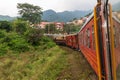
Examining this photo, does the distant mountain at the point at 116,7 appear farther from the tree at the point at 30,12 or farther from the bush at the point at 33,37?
the tree at the point at 30,12

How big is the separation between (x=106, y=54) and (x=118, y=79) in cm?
46

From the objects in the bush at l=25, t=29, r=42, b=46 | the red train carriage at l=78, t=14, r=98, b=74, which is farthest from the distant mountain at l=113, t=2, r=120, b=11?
the bush at l=25, t=29, r=42, b=46

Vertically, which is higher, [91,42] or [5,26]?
[5,26]

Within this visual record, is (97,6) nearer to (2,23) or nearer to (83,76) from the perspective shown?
(83,76)

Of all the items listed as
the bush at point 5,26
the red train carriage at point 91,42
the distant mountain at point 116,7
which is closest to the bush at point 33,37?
the bush at point 5,26

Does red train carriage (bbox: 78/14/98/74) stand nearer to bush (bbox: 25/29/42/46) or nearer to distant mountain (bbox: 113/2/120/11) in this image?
distant mountain (bbox: 113/2/120/11)

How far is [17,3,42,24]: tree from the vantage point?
6544 cm

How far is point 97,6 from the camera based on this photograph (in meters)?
3.23

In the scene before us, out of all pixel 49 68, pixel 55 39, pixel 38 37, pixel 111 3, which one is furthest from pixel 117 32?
pixel 55 39

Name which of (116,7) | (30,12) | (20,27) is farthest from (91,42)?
(30,12)

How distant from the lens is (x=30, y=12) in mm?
65688

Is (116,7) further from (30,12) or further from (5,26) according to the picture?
(30,12)

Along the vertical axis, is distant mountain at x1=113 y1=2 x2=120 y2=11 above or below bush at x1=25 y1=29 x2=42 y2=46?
above

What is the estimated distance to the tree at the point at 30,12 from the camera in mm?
65438
